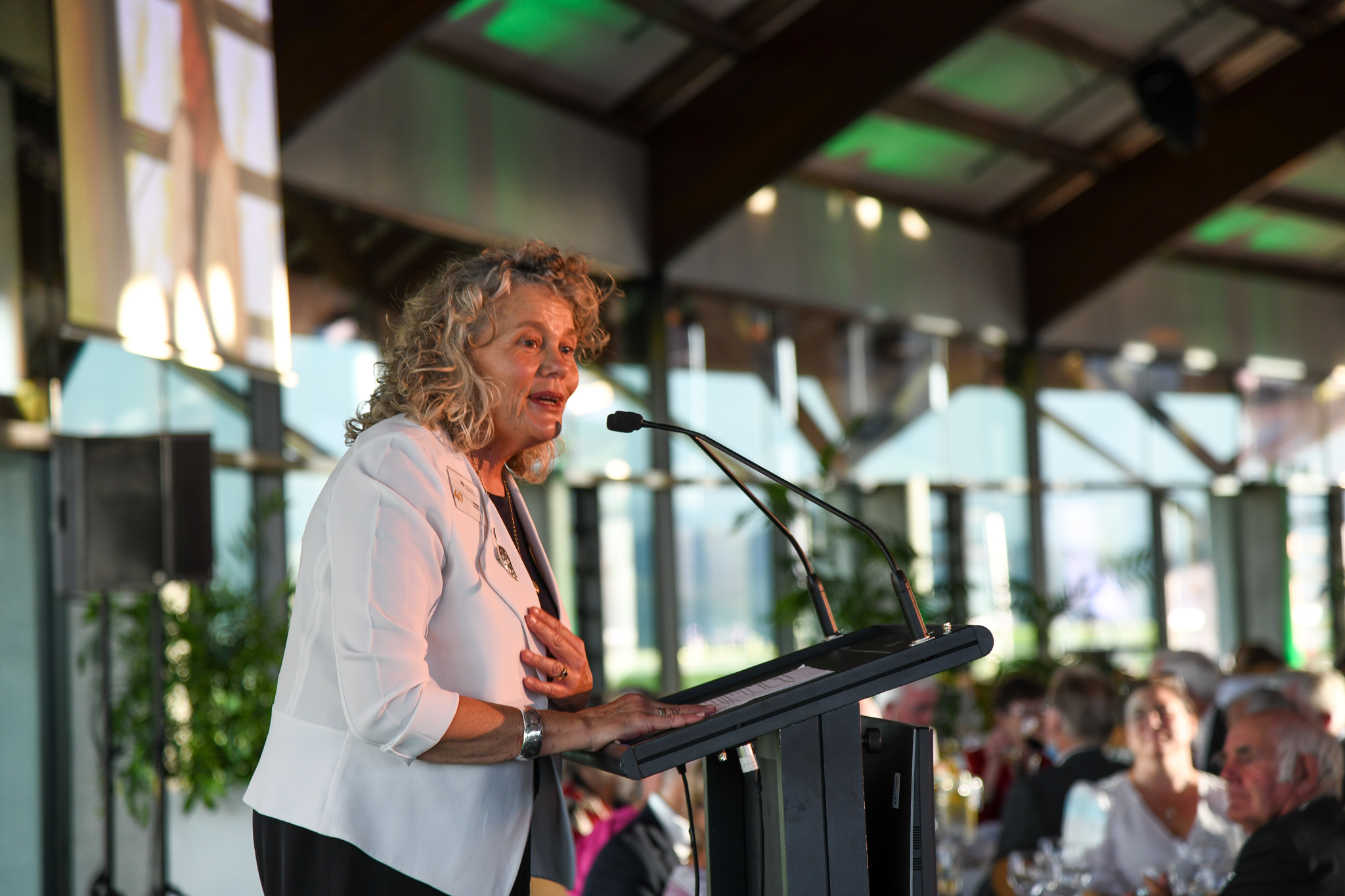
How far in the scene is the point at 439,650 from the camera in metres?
1.55

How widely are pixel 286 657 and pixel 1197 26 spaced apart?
9.16 meters

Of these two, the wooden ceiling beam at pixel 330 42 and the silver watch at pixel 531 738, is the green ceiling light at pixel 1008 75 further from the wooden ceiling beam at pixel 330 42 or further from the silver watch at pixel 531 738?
the silver watch at pixel 531 738

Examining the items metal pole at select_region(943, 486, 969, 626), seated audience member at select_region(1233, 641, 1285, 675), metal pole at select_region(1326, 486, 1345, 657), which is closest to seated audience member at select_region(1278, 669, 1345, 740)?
seated audience member at select_region(1233, 641, 1285, 675)

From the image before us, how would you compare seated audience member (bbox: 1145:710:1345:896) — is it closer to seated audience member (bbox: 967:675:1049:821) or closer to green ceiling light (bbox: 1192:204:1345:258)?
seated audience member (bbox: 967:675:1049:821)

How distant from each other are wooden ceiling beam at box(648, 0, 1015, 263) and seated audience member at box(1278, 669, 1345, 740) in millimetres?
3779

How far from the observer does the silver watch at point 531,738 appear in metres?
1.48

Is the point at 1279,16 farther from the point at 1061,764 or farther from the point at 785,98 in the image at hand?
the point at 1061,764

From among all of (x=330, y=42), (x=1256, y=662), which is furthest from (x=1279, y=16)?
(x=330, y=42)

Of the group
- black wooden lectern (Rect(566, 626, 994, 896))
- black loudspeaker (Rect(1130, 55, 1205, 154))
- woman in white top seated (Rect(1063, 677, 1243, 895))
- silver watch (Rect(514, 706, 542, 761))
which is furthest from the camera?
black loudspeaker (Rect(1130, 55, 1205, 154))

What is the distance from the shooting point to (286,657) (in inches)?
63.4

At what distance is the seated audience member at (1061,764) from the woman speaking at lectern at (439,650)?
2329mm

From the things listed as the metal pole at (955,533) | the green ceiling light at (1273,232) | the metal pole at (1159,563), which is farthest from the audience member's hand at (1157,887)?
the green ceiling light at (1273,232)

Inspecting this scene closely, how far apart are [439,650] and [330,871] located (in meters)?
0.27

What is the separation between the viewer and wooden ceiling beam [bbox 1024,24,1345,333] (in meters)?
9.11
